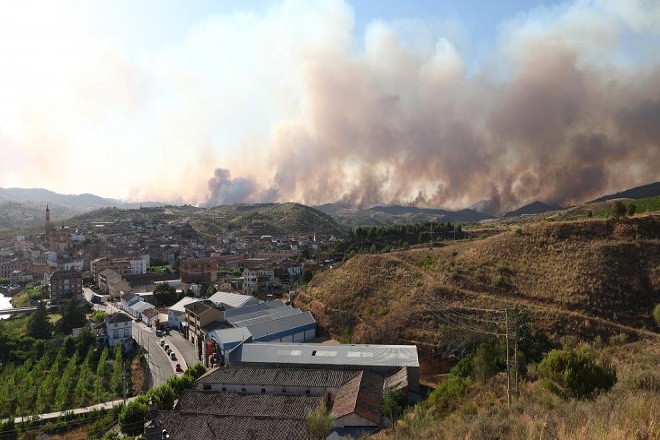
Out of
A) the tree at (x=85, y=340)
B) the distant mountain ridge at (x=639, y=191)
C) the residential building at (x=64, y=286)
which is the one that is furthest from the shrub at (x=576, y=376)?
the distant mountain ridge at (x=639, y=191)

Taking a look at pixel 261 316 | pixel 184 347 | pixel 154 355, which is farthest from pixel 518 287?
pixel 154 355

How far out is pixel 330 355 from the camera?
1122 inches

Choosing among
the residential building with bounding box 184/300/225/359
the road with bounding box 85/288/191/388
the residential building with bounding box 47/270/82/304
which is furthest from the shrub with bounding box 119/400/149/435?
the residential building with bounding box 47/270/82/304

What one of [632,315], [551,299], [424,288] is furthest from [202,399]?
[632,315]

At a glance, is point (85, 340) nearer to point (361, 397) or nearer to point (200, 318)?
point (200, 318)

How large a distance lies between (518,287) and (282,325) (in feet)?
62.6

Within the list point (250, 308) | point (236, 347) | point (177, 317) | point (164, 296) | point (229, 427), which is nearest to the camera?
point (229, 427)

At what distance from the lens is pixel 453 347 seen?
2925 centimetres

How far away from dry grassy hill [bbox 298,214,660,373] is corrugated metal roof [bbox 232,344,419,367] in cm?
314

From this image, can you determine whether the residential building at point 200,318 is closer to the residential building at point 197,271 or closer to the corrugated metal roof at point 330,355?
the corrugated metal roof at point 330,355

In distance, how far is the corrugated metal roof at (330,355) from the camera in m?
27.2

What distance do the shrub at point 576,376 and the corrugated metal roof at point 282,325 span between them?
2414 cm

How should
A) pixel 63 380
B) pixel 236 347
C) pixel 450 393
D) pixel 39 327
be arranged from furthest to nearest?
pixel 39 327 < pixel 63 380 < pixel 236 347 < pixel 450 393

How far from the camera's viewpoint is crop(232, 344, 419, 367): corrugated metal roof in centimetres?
→ 2725
